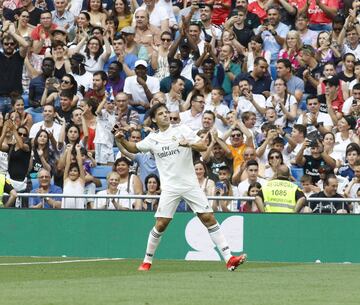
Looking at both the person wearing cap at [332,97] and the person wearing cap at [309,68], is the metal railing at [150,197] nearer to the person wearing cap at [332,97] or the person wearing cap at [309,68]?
the person wearing cap at [332,97]

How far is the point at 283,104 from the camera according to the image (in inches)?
968

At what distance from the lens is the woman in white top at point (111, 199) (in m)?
22.2

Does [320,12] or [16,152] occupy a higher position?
[320,12]

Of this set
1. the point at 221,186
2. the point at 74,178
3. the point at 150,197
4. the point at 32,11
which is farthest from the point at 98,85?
the point at 150,197

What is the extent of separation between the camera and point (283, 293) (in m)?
14.2

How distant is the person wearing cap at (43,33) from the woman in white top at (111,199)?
584 centimetres

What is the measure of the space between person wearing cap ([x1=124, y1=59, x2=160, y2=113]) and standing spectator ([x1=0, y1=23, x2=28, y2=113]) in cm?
276

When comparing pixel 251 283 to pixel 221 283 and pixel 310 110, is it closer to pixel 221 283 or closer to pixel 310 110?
pixel 221 283

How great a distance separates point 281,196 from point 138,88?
5727 millimetres

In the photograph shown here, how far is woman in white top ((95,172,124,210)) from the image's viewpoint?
22188 millimetres

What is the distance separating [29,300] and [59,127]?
465 inches

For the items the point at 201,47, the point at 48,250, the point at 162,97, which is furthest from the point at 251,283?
the point at 201,47

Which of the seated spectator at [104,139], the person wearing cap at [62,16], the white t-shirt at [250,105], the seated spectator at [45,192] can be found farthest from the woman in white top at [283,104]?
the person wearing cap at [62,16]

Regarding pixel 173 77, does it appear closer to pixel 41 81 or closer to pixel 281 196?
pixel 41 81
